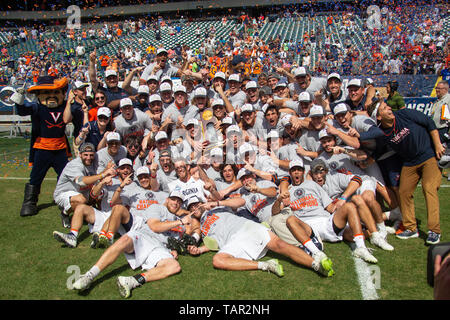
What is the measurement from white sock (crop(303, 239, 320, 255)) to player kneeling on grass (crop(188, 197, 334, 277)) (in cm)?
11

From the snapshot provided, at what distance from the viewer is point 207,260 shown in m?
4.84

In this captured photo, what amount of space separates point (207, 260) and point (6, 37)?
40307mm

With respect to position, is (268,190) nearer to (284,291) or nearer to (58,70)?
(284,291)

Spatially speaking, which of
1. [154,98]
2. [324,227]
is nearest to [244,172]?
[324,227]

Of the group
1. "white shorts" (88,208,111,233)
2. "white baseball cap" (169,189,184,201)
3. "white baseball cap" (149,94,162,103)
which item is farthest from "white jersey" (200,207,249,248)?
"white baseball cap" (149,94,162,103)

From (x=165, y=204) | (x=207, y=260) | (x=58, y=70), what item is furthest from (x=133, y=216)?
(x=58, y=70)

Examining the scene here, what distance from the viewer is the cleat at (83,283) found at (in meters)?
3.88

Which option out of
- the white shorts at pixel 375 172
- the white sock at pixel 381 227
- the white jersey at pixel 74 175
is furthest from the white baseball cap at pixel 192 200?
the white shorts at pixel 375 172

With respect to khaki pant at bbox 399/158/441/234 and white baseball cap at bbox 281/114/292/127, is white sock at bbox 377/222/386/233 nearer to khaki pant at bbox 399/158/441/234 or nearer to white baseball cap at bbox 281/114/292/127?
khaki pant at bbox 399/158/441/234

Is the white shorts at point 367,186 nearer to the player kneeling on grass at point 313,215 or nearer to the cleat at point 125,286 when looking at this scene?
the player kneeling on grass at point 313,215

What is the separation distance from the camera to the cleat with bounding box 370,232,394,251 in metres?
4.83

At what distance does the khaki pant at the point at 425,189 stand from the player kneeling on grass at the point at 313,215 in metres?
0.93

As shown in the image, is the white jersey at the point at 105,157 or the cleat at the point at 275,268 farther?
the white jersey at the point at 105,157

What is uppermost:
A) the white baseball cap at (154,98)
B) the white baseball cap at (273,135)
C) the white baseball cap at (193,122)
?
the white baseball cap at (154,98)
